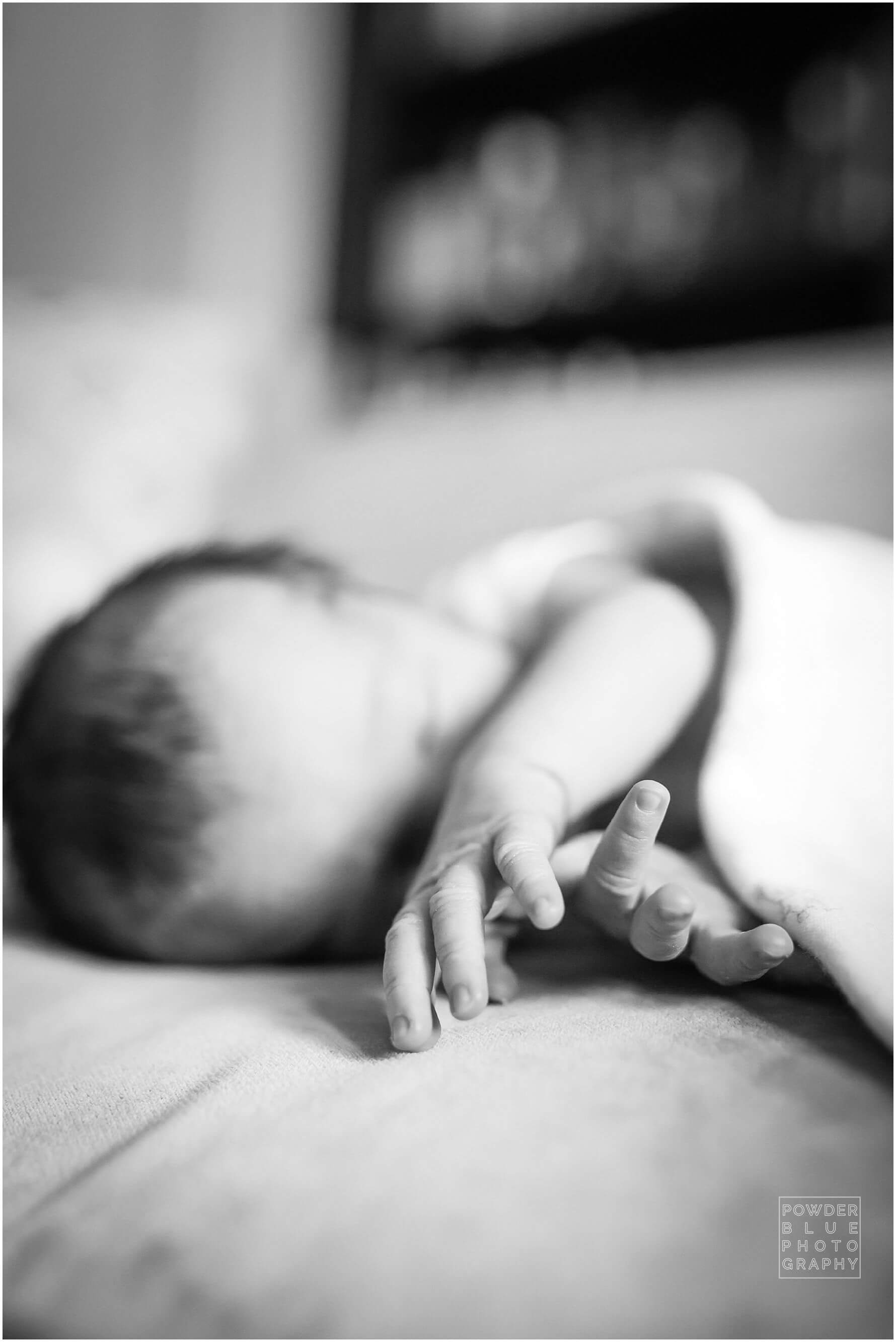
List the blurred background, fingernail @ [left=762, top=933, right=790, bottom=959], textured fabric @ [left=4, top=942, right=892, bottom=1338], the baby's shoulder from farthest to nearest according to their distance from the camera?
the blurred background, the baby's shoulder, fingernail @ [left=762, top=933, right=790, bottom=959], textured fabric @ [left=4, top=942, right=892, bottom=1338]

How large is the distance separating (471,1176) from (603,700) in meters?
0.30

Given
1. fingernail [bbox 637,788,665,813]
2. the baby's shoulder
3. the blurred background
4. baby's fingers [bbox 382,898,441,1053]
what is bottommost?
baby's fingers [bbox 382,898,441,1053]

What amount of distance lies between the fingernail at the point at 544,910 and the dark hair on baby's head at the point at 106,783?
0.82 feet

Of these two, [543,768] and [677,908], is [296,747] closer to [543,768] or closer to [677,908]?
[543,768]

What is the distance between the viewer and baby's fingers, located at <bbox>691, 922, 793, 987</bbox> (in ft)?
1.13

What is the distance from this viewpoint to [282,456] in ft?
4.39

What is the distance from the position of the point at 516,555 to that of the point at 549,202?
5.19ft

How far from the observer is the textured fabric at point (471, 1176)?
240 mm

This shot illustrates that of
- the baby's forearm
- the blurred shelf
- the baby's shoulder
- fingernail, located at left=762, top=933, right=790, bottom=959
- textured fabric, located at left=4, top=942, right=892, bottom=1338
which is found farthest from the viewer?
the blurred shelf

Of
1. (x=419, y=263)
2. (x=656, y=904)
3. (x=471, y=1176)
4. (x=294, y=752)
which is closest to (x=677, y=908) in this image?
(x=656, y=904)

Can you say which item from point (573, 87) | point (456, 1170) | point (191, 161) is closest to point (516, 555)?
point (456, 1170)

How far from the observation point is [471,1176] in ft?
0.89

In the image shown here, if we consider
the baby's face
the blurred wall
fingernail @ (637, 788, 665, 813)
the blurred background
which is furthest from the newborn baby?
the blurred wall

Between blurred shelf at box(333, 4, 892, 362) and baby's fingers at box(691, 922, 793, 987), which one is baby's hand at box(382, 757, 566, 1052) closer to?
baby's fingers at box(691, 922, 793, 987)
